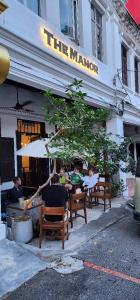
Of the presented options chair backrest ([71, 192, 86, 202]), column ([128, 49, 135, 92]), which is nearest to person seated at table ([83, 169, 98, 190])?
chair backrest ([71, 192, 86, 202])

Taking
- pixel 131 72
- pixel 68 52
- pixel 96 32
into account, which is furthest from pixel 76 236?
pixel 131 72

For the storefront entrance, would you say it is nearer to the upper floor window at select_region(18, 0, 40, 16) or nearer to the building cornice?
the upper floor window at select_region(18, 0, 40, 16)

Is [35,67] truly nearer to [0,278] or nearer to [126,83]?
[0,278]

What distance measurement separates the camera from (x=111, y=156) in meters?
10.6

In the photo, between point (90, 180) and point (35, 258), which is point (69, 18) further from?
point (35, 258)

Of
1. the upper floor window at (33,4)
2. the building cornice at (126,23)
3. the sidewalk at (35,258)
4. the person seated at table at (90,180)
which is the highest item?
the building cornice at (126,23)

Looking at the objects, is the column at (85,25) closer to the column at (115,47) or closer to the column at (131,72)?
the column at (115,47)

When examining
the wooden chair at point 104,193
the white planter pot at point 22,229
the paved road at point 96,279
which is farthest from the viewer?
the wooden chair at point 104,193

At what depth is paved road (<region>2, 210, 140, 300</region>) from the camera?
4527 mm

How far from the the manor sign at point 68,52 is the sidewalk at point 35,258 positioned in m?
4.67

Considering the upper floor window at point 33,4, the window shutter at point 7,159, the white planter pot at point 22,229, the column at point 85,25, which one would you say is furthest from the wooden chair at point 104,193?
the upper floor window at point 33,4

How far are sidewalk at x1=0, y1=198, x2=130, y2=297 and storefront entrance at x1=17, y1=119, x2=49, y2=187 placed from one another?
328 centimetres

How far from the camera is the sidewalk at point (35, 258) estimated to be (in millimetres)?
5102

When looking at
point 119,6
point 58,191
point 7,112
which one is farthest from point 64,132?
point 119,6
